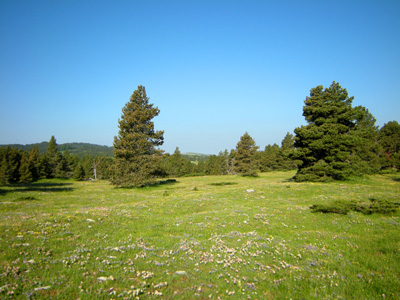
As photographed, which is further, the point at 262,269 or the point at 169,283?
the point at 262,269

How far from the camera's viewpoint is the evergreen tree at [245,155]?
66.3 metres

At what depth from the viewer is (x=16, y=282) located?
5992mm

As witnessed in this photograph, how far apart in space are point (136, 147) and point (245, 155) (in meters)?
39.9

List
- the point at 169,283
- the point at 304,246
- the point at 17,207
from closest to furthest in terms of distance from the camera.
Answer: the point at 169,283
the point at 304,246
the point at 17,207

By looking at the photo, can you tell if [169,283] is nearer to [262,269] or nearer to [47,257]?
[262,269]

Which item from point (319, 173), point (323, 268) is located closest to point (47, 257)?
point (323, 268)

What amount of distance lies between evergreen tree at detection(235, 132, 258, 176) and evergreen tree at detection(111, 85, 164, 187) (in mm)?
35765

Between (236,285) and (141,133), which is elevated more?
(141,133)

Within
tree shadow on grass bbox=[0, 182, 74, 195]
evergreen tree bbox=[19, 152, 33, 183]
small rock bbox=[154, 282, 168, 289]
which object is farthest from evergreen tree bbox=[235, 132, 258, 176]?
evergreen tree bbox=[19, 152, 33, 183]

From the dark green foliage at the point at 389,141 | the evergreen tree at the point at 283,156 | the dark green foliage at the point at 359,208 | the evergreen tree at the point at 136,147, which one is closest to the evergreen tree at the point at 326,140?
the dark green foliage at the point at 359,208

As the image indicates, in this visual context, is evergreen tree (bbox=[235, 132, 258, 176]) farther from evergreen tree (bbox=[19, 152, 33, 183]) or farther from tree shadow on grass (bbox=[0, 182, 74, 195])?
evergreen tree (bbox=[19, 152, 33, 183])

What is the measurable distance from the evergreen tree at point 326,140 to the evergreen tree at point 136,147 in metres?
26.5

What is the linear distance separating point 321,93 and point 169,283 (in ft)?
138

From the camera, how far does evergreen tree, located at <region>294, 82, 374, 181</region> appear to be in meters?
32.8
